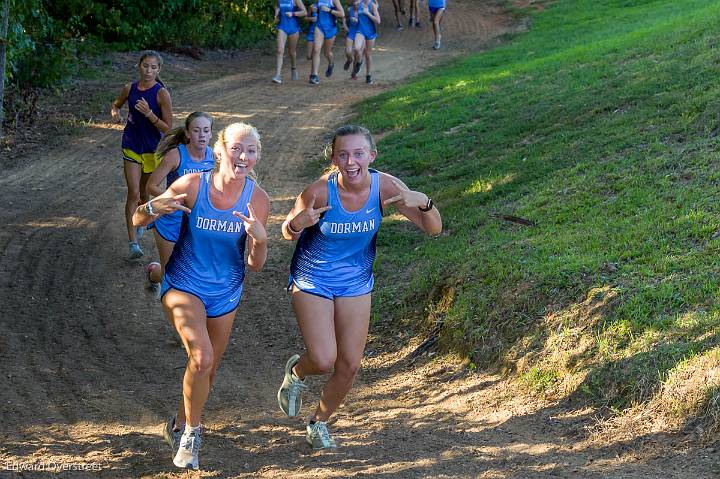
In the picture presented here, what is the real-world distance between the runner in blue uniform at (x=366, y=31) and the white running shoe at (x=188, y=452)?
15.2m

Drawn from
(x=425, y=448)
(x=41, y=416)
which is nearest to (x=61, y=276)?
(x=41, y=416)

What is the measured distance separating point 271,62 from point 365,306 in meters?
18.0

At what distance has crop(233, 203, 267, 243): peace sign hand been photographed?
5.58 metres

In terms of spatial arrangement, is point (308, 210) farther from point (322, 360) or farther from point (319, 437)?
point (319, 437)

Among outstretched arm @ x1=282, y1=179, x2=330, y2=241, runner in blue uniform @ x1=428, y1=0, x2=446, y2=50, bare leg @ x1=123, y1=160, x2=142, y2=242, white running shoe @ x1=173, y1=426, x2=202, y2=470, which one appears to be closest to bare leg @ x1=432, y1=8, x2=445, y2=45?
runner in blue uniform @ x1=428, y1=0, x2=446, y2=50

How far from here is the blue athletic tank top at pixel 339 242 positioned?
5.89m

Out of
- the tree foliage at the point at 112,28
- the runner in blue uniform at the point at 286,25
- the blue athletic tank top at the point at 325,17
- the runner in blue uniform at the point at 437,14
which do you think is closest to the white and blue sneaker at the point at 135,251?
the tree foliage at the point at 112,28

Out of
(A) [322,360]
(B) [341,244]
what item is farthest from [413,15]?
(A) [322,360]

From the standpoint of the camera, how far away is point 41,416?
6.70 meters

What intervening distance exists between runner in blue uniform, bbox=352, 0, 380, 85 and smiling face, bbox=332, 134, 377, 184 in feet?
47.9

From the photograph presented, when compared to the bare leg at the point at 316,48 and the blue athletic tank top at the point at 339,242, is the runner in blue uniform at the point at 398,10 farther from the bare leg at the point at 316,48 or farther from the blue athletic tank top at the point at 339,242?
the blue athletic tank top at the point at 339,242

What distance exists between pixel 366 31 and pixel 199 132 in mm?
13210

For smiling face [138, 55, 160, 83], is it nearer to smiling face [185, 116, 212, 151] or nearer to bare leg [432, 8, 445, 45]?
smiling face [185, 116, 212, 151]

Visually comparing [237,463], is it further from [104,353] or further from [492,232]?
[492,232]
